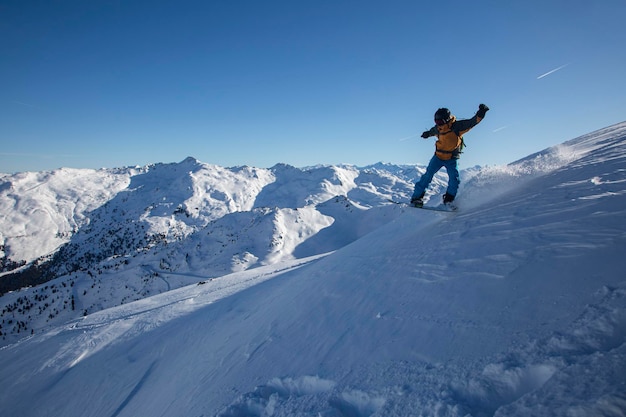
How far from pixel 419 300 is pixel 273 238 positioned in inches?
3993

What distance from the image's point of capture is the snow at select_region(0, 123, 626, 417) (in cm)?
281

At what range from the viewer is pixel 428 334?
12.9 ft

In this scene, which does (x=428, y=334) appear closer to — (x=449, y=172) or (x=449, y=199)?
(x=449, y=199)

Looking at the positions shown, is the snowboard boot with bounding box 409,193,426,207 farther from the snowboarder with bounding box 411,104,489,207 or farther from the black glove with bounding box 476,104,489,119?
the black glove with bounding box 476,104,489,119

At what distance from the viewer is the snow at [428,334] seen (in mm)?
2809

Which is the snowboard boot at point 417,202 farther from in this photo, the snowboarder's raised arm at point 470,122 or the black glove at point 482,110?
the black glove at point 482,110

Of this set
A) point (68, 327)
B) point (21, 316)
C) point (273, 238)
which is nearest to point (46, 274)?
point (21, 316)

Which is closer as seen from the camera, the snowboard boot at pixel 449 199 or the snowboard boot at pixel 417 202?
the snowboard boot at pixel 449 199

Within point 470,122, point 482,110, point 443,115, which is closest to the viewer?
point 482,110

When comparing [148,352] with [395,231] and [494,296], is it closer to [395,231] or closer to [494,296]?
[395,231]

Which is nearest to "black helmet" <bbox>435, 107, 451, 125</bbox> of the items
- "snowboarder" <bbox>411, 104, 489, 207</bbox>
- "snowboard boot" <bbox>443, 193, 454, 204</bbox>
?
"snowboarder" <bbox>411, 104, 489, 207</bbox>

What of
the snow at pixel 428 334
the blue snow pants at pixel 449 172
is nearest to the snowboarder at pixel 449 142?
the blue snow pants at pixel 449 172

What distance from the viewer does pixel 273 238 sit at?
10444cm

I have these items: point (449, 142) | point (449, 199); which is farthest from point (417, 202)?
point (449, 142)
